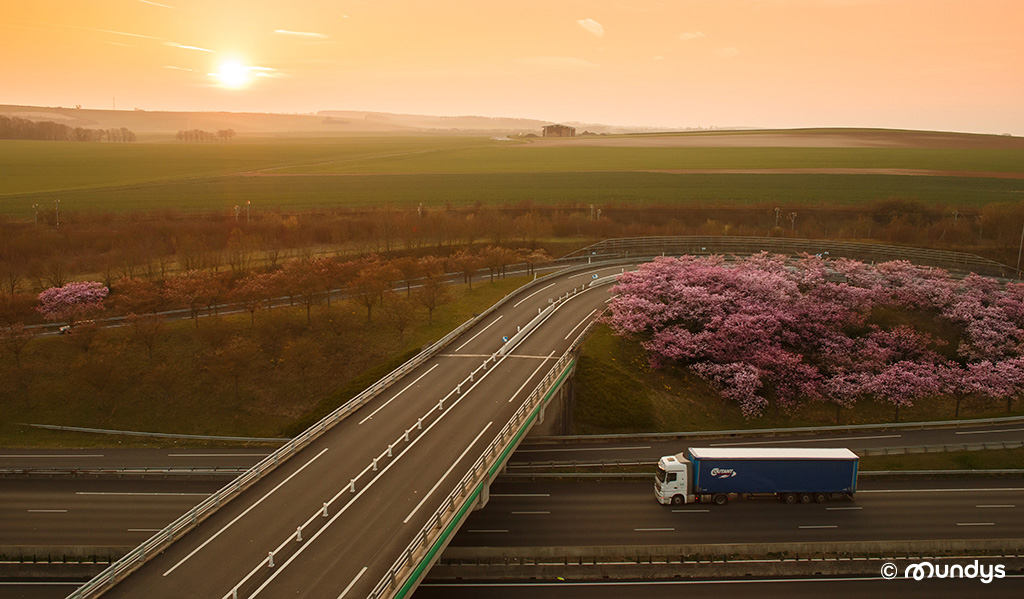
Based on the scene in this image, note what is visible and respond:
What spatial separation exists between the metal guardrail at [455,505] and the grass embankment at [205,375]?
18814 mm

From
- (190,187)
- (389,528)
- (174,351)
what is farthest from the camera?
(190,187)

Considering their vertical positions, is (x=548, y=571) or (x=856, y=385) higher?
(x=856, y=385)

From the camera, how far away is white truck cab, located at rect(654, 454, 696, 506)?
36.3 meters

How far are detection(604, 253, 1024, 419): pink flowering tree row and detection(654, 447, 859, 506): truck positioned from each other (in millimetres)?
12438

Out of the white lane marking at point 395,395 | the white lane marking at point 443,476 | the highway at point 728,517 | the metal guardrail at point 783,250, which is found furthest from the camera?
the metal guardrail at point 783,250

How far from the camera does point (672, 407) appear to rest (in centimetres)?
4941

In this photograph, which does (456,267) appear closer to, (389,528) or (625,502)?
(625,502)

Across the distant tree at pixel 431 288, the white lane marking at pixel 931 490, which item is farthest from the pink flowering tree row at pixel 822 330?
the distant tree at pixel 431 288

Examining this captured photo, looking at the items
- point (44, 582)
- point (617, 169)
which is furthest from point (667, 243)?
point (617, 169)

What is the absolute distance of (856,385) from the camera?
51.5 metres

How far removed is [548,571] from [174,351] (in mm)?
42656

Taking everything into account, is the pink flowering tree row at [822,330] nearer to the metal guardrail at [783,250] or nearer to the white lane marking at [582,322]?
the white lane marking at [582,322]

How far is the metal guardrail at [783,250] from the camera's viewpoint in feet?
263

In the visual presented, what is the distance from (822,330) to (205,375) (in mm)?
55904
